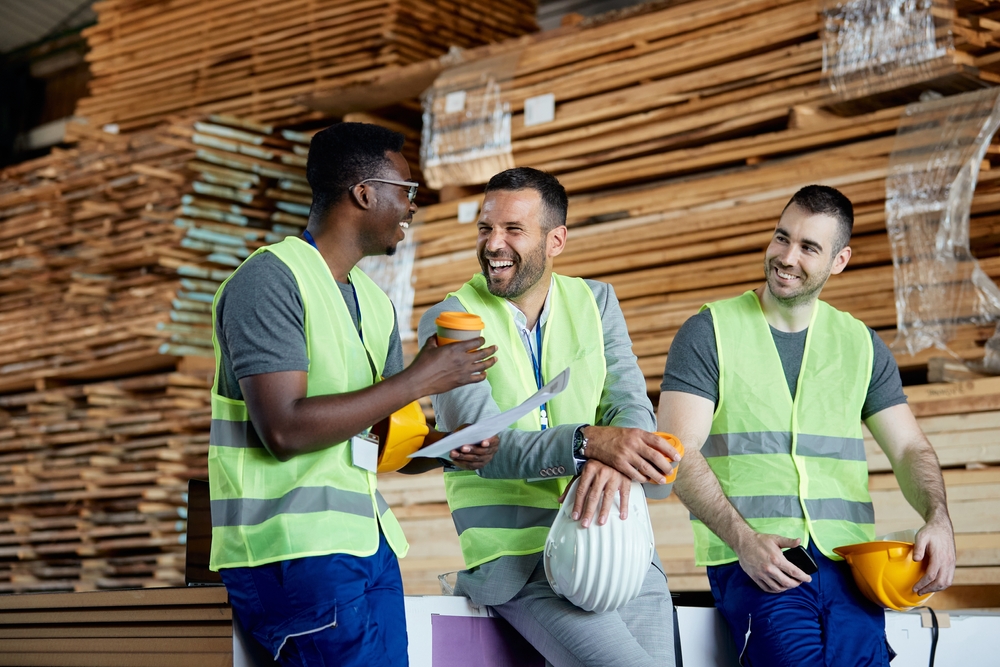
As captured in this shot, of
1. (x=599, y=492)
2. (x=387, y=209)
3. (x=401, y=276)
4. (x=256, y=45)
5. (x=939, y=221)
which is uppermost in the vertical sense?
(x=256, y=45)

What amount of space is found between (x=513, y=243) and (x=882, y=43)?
2975 mm

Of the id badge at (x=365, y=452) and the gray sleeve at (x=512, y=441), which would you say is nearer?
the id badge at (x=365, y=452)

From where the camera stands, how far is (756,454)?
11.8 ft

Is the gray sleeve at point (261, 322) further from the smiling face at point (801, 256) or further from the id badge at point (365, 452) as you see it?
the smiling face at point (801, 256)

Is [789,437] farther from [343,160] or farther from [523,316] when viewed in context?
[343,160]

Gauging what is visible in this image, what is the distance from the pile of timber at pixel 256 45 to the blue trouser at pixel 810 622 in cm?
543

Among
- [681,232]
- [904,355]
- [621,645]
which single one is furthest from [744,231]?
[621,645]

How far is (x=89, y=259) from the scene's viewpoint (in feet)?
26.9

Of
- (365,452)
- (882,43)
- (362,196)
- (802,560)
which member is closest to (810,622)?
(802,560)

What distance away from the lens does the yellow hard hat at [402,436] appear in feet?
8.52

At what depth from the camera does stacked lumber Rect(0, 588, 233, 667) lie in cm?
288

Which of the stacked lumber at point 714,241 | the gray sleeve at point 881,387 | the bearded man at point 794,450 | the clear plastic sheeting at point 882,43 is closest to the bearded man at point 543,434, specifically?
the bearded man at point 794,450

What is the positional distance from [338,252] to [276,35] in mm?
6599

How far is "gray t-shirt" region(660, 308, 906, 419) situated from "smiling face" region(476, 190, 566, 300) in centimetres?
57
